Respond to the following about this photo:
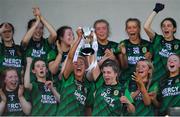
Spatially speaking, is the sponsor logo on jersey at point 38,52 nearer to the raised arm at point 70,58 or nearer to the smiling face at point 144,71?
the raised arm at point 70,58

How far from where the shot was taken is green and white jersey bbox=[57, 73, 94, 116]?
6406 millimetres

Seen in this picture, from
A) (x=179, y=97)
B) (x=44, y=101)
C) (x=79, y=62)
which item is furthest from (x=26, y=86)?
(x=179, y=97)

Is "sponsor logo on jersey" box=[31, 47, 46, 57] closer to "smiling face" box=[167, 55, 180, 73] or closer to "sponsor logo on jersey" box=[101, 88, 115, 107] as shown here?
"sponsor logo on jersey" box=[101, 88, 115, 107]

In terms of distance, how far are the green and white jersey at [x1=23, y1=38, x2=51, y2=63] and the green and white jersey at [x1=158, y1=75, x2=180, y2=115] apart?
1.69 m

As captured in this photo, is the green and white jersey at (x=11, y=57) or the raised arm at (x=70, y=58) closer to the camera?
the raised arm at (x=70, y=58)

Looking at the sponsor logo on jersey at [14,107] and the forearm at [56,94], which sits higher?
the forearm at [56,94]

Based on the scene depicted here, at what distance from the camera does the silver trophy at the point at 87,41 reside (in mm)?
6418

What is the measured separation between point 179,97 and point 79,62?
1.47m

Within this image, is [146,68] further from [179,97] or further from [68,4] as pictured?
[68,4]

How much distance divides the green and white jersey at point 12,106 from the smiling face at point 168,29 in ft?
7.52

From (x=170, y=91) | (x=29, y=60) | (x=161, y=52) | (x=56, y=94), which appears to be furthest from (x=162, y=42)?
(x=29, y=60)

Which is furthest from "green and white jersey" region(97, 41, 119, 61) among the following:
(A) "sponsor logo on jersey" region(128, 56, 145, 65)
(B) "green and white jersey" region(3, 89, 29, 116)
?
(B) "green and white jersey" region(3, 89, 29, 116)

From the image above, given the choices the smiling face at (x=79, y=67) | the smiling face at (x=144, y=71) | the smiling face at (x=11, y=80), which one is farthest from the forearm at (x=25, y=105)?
the smiling face at (x=144, y=71)

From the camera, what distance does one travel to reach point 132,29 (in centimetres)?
662
